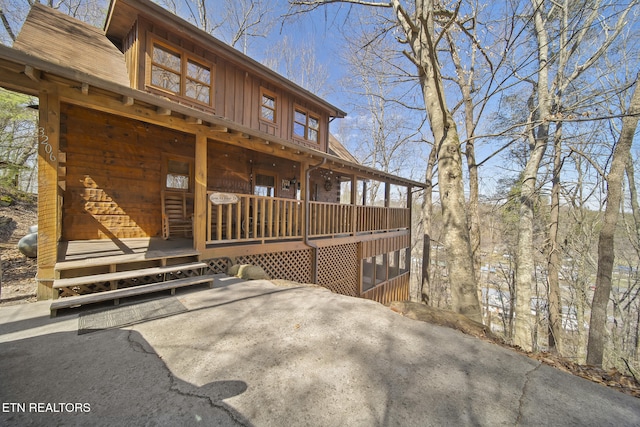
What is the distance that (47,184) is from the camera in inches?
120

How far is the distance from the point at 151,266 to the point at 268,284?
73.9 inches

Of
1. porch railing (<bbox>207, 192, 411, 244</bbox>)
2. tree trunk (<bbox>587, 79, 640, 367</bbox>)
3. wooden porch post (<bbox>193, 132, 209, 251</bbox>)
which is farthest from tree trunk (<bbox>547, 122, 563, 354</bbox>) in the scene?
wooden porch post (<bbox>193, 132, 209, 251</bbox>)

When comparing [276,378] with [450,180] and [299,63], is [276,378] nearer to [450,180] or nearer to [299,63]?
[450,180]

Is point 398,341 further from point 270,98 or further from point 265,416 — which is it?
point 270,98

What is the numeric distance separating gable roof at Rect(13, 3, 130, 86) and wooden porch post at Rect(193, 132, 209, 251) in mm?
2747

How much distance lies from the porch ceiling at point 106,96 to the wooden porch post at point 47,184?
0.16 meters

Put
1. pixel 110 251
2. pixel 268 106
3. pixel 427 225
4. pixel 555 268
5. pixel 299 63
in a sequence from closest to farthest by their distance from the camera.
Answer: pixel 110 251, pixel 268 106, pixel 555 268, pixel 427 225, pixel 299 63

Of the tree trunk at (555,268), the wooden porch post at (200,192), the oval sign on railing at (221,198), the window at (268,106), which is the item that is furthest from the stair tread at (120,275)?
the tree trunk at (555,268)

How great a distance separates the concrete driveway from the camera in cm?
153

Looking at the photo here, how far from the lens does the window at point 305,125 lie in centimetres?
932

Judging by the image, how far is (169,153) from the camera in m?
6.33

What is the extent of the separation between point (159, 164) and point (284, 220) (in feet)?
11.4

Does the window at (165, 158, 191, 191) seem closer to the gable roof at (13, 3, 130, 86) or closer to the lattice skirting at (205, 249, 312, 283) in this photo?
the gable roof at (13, 3, 130, 86)

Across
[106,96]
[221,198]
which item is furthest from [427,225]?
[106,96]
